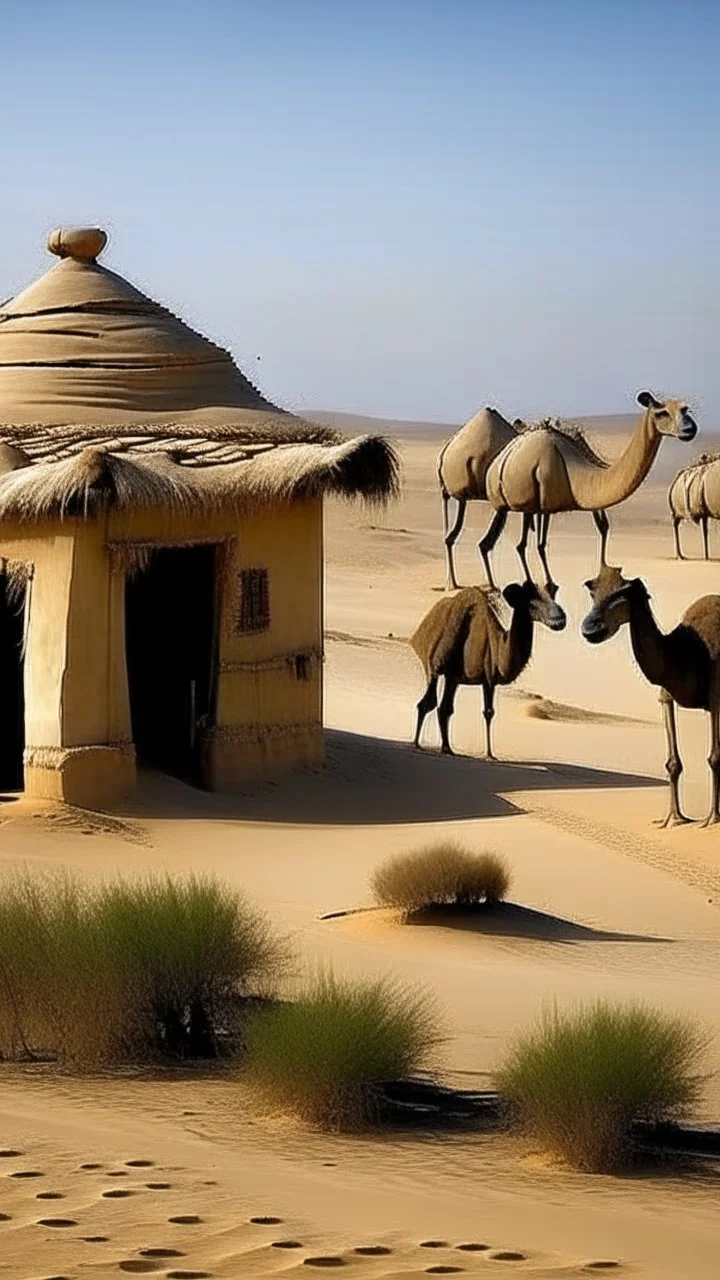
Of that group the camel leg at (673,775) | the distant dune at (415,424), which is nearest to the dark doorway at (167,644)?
the camel leg at (673,775)

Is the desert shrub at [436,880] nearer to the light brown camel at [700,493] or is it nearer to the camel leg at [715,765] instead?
the camel leg at [715,765]

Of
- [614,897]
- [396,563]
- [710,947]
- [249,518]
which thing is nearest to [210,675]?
[249,518]

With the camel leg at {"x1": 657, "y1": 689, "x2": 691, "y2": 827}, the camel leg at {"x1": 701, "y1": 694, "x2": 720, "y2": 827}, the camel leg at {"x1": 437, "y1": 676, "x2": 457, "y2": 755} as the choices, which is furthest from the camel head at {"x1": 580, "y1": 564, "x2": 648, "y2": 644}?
the camel leg at {"x1": 437, "y1": 676, "x2": 457, "y2": 755}

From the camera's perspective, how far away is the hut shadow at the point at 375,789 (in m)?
16.6

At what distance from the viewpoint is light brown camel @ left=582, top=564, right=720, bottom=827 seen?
16172mm

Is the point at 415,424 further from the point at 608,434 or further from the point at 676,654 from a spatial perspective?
the point at 676,654

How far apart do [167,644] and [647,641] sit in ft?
15.1

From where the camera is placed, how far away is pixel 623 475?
65.9ft

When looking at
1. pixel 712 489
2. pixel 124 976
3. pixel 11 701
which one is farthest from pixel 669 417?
pixel 712 489

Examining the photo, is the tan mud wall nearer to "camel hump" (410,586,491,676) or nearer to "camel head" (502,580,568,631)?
"camel head" (502,580,568,631)

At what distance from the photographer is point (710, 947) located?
41.6ft

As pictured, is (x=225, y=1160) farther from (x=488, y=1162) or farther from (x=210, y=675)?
(x=210, y=675)

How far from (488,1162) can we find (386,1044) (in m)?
0.67

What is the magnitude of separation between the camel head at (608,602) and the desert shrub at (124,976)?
6.60m
